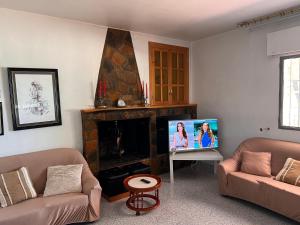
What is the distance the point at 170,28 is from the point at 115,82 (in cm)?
129

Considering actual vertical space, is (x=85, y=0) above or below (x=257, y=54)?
above

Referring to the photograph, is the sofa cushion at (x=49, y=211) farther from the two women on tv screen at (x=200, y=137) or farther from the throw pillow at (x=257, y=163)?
the throw pillow at (x=257, y=163)

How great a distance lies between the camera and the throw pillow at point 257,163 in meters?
2.94

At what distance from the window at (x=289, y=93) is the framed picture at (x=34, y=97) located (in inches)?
127

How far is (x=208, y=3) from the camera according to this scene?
2639mm

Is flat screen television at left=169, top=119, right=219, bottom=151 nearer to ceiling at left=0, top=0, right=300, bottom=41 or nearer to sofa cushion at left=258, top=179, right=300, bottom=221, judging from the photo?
sofa cushion at left=258, top=179, right=300, bottom=221

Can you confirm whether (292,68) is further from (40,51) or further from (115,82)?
(40,51)

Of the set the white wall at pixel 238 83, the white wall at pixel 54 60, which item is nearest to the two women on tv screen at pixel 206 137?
the white wall at pixel 238 83

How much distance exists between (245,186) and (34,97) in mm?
2993

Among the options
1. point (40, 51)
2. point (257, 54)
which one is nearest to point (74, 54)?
point (40, 51)

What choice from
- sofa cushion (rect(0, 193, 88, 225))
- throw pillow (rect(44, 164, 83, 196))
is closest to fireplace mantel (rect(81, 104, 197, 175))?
throw pillow (rect(44, 164, 83, 196))

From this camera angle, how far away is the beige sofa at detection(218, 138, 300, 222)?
2.39 meters

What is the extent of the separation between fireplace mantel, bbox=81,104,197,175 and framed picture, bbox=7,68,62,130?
0.44m

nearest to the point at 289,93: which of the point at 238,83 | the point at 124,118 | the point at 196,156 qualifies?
the point at 238,83
